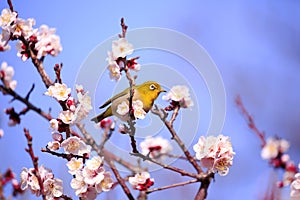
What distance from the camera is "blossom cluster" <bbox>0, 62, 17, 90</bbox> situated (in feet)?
10.5

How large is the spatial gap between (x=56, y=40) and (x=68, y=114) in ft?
2.75

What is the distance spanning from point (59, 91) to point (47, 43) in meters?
0.66

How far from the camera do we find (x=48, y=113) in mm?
2850

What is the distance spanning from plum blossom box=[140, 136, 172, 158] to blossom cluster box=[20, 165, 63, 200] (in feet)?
3.53

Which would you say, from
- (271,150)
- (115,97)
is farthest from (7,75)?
(271,150)

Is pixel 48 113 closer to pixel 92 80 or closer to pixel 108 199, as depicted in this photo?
pixel 92 80

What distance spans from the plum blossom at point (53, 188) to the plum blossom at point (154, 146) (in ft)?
3.58

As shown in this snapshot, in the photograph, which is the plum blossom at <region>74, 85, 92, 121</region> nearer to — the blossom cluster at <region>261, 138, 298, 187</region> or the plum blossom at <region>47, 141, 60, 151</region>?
the plum blossom at <region>47, 141, 60, 151</region>

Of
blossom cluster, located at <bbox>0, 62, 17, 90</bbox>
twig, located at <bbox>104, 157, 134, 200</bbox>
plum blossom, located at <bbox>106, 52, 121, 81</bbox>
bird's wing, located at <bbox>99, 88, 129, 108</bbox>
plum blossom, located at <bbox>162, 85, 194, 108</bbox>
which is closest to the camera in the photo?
twig, located at <bbox>104, 157, 134, 200</bbox>

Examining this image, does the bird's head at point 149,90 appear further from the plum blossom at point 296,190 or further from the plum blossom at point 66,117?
the plum blossom at point 296,190

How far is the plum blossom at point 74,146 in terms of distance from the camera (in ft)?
7.61

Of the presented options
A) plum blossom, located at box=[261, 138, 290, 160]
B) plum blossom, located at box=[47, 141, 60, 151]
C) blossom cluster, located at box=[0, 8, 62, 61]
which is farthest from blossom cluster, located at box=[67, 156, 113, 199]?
plum blossom, located at box=[261, 138, 290, 160]

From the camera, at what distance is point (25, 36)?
9.20 ft

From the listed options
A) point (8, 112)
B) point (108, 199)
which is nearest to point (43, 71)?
point (8, 112)
